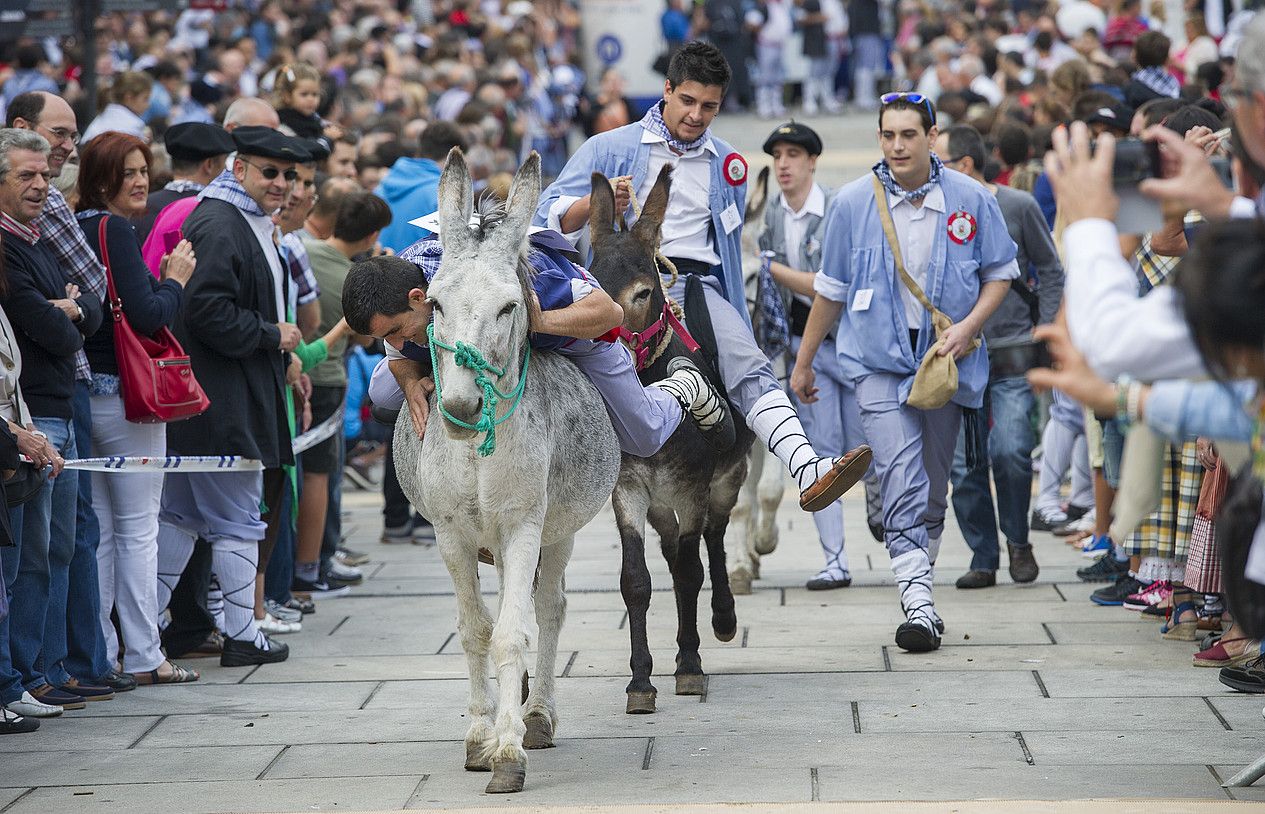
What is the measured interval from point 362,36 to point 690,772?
2006 cm

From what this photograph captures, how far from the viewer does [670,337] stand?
23.2 ft

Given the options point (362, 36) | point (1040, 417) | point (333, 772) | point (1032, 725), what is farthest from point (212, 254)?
point (362, 36)

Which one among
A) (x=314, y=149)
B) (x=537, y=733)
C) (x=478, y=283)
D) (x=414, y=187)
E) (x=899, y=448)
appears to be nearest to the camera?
(x=478, y=283)

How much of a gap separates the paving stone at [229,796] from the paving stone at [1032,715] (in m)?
1.82

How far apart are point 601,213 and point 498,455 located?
5.41 feet

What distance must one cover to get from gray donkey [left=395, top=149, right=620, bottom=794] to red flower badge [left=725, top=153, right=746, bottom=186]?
1.78m

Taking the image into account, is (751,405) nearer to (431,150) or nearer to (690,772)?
(690,772)

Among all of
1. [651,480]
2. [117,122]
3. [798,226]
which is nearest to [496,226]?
[651,480]

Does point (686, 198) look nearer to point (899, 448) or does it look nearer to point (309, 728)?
point (899, 448)

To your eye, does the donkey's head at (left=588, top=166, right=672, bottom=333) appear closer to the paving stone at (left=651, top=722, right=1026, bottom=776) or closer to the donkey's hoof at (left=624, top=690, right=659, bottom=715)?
the donkey's hoof at (left=624, top=690, right=659, bottom=715)

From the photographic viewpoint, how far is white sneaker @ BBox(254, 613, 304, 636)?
8438mm

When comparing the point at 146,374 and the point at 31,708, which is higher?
the point at 146,374

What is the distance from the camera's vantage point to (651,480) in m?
6.88

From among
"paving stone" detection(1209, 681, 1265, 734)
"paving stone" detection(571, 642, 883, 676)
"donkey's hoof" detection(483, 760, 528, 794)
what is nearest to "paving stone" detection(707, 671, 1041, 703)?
"paving stone" detection(571, 642, 883, 676)
